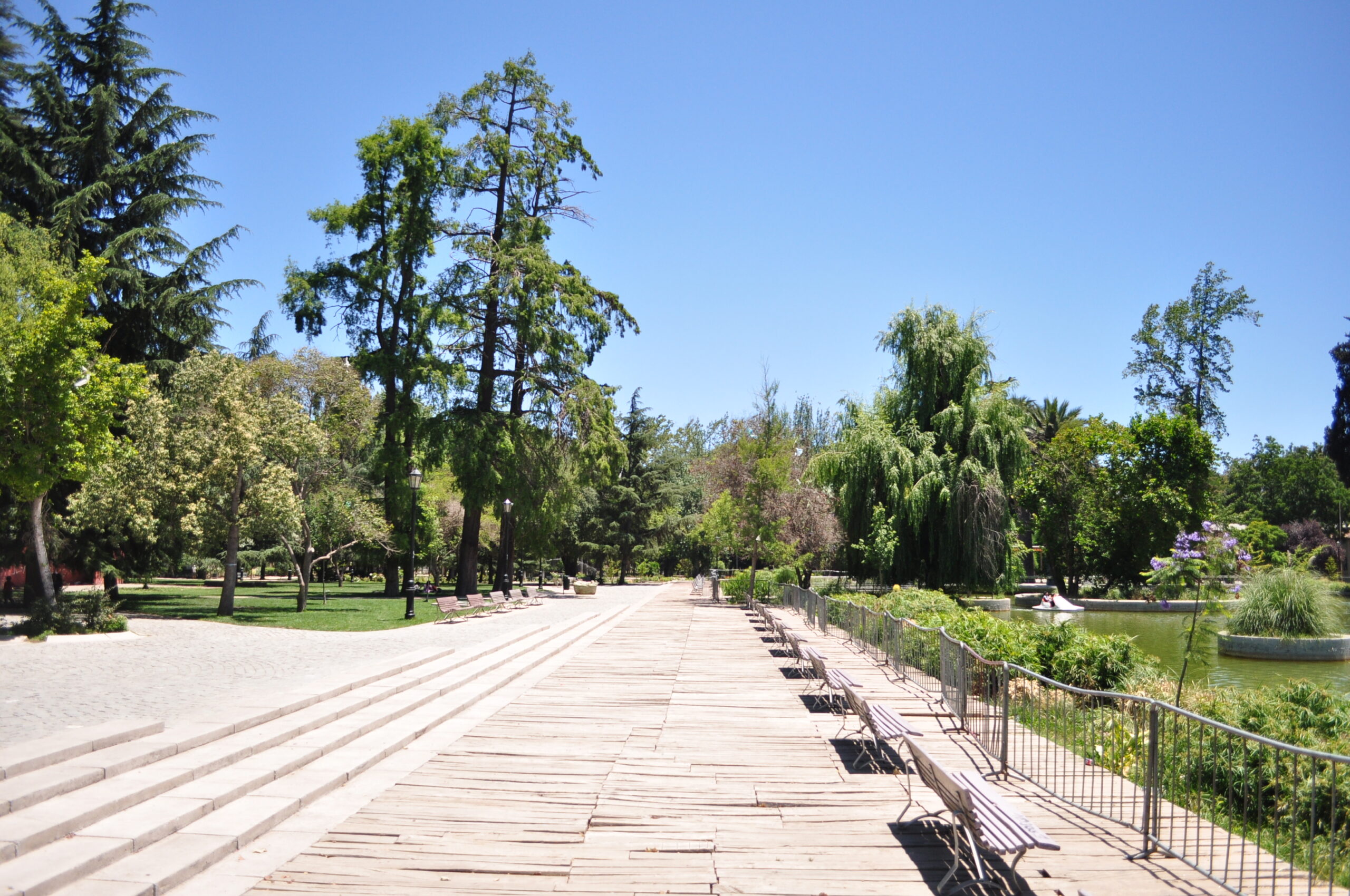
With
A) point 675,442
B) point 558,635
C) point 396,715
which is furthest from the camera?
point 675,442

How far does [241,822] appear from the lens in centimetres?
612

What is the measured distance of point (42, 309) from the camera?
18.4 m

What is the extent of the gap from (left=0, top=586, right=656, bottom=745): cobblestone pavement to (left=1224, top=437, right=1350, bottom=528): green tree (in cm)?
7179

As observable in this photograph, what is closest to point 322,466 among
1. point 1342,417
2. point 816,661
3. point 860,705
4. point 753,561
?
point 753,561

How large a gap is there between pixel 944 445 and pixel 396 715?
22.0 metres

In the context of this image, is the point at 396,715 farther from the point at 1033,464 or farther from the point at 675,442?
the point at 675,442

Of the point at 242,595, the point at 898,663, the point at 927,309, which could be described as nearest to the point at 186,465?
the point at 242,595

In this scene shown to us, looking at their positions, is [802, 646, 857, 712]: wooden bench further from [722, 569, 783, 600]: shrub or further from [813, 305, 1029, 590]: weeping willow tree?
[722, 569, 783, 600]: shrub

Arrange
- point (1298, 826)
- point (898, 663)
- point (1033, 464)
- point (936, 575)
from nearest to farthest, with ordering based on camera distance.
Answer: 1. point (1298, 826)
2. point (898, 663)
3. point (936, 575)
4. point (1033, 464)

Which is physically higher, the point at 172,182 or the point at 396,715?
the point at 172,182

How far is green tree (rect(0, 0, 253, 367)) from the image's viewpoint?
83.0ft

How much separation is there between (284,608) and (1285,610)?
1116 inches

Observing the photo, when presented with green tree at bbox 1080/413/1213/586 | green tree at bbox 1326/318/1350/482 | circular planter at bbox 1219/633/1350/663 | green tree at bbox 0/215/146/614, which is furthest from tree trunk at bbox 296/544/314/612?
green tree at bbox 1326/318/1350/482

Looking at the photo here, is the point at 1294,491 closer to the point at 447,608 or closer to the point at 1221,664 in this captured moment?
the point at 1221,664
